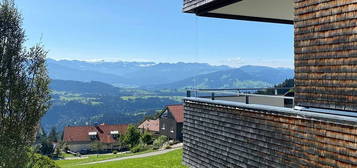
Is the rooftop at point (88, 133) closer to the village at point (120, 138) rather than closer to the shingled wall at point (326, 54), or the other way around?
the village at point (120, 138)

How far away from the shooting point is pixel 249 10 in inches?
450

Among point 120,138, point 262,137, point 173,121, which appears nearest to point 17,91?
point 262,137

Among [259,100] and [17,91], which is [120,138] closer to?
[17,91]

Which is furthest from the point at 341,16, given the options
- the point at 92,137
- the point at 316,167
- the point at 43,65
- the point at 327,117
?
the point at 92,137

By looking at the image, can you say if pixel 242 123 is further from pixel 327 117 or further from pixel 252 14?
pixel 252 14

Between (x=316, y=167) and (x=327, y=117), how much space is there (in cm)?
109

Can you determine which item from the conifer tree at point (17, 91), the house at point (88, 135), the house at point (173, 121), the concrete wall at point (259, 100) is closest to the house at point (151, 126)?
the house at point (88, 135)

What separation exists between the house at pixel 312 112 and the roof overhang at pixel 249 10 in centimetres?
65

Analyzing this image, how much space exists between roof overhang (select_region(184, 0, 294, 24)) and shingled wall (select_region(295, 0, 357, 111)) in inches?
127

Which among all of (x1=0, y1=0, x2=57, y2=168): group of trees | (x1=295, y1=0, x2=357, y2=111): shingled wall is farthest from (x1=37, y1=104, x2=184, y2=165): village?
(x1=295, y1=0, x2=357, y2=111): shingled wall

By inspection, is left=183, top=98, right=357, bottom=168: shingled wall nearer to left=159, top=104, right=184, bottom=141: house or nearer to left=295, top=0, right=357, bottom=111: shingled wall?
left=295, top=0, right=357, bottom=111: shingled wall

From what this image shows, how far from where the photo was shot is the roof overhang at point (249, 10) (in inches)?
410

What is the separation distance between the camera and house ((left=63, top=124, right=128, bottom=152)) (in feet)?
342

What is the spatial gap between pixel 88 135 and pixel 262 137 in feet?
351
